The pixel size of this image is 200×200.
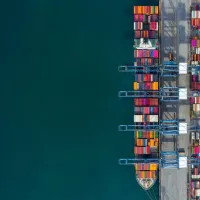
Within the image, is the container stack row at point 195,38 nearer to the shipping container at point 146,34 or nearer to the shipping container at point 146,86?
the shipping container at point 146,34

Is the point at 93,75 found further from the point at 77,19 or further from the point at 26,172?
the point at 26,172

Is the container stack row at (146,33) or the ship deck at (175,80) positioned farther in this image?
the ship deck at (175,80)

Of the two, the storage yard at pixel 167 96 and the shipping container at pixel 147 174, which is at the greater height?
the storage yard at pixel 167 96

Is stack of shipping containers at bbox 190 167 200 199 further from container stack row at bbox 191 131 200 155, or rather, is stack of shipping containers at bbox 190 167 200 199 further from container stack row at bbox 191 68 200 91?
container stack row at bbox 191 68 200 91

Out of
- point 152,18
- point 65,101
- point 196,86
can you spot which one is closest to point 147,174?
point 196,86

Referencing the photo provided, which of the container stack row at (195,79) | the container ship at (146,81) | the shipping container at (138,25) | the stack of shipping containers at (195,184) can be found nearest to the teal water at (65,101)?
the shipping container at (138,25)

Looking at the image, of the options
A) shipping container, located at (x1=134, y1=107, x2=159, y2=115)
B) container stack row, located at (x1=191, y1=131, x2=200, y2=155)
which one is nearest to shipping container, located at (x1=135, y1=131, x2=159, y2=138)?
shipping container, located at (x1=134, y1=107, x2=159, y2=115)

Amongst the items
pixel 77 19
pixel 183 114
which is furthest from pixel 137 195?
pixel 77 19

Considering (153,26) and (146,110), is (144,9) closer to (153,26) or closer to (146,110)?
(153,26)
